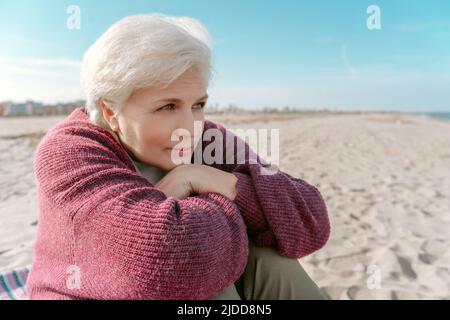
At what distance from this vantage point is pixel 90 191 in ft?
4.26

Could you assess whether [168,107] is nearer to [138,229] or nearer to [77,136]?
[77,136]

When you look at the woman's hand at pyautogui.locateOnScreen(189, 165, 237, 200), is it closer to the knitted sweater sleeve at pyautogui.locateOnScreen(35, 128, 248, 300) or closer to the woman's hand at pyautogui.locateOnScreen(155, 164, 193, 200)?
the woman's hand at pyautogui.locateOnScreen(155, 164, 193, 200)

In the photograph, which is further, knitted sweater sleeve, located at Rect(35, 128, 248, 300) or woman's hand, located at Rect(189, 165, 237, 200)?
woman's hand, located at Rect(189, 165, 237, 200)

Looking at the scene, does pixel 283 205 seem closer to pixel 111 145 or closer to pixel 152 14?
pixel 111 145

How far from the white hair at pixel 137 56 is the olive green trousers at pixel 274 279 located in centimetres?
78

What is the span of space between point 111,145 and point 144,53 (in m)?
0.37

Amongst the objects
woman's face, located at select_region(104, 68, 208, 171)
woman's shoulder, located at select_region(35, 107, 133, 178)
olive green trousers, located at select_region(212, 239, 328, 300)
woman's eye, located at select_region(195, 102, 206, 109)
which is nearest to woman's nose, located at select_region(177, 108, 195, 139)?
woman's face, located at select_region(104, 68, 208, 171)

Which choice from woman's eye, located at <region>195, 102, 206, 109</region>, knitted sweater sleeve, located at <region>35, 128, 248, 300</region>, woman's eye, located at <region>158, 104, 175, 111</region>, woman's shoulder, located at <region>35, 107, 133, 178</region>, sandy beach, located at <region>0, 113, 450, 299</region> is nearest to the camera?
knitted sweater sleeve, located at <region>35, 128, 248, 300</region>

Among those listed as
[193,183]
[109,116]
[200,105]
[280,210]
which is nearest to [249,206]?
[280,210]

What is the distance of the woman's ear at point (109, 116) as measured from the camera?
157cm

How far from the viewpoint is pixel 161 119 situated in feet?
4.93

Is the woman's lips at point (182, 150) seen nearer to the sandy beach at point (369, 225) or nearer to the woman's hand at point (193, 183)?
the woman's hand at point (193, 183)

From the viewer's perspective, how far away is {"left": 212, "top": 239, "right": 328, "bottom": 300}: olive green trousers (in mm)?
1583
